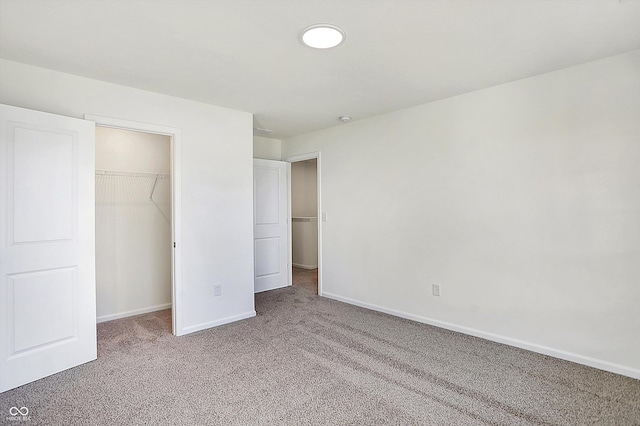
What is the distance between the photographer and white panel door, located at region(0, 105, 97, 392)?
236 cm

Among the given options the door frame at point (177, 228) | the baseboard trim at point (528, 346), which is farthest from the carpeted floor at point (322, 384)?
the door frame at point (177, 228)

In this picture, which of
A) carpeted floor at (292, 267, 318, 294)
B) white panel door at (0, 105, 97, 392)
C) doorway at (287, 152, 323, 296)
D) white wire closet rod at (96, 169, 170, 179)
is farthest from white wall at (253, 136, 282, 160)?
white panel door at (0, 105, 97, 392)

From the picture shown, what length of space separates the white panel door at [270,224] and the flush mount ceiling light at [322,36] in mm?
2923

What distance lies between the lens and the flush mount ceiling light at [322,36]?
6.81 feet

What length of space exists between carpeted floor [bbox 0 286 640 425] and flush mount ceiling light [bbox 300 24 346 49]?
2339 mm

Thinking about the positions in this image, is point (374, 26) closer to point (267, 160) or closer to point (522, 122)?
point (522, 122)

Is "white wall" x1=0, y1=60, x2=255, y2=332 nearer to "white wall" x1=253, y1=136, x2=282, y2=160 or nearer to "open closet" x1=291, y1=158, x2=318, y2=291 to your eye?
"white wall" x1=253, y1=136, x2=282, y2=160

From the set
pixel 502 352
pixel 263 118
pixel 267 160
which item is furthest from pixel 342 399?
pixel 267 160

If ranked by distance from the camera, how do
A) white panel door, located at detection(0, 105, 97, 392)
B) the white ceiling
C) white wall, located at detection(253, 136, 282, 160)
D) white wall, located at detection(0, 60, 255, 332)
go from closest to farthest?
the white ceiling < white panel door, located at detection(0, 105, 97, 392) < white wall, located at detection(0, 60, 255, 332) < white wall, located at detection(253, 136, 282, 160)

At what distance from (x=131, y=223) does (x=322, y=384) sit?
9.88 feet

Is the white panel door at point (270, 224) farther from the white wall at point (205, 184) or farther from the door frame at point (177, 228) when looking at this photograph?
the door frame at point (177, 228)

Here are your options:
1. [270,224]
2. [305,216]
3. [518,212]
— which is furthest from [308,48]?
[305,216]

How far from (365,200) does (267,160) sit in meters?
1.77

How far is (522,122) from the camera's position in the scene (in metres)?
2.95
